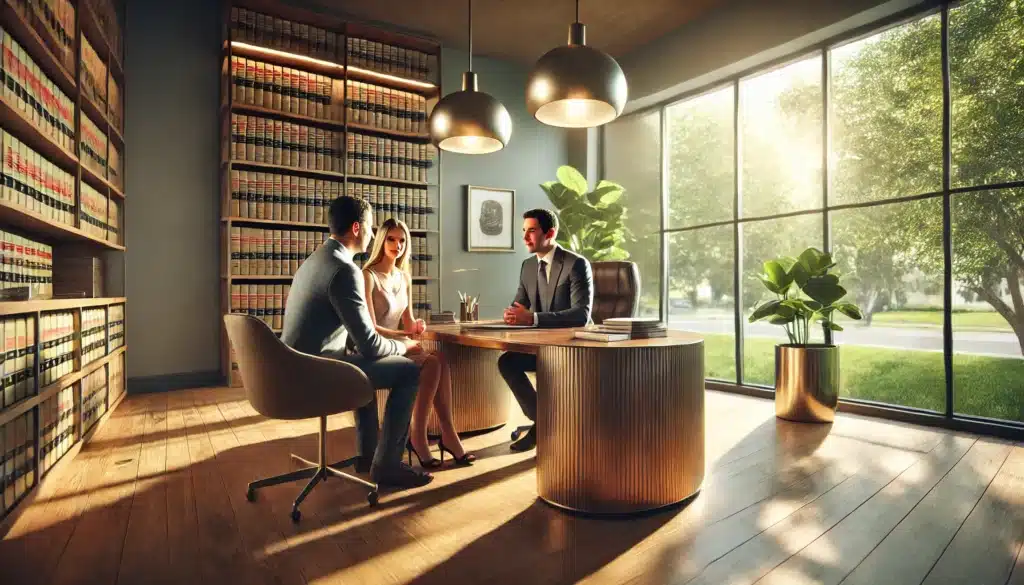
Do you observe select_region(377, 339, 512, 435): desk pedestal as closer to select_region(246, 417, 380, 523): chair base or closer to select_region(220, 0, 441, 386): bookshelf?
select_region(246, 417, 380, 523): chair base

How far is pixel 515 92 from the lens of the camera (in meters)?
6.52

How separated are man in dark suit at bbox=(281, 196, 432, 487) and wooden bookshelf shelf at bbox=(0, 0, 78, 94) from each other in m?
1.50

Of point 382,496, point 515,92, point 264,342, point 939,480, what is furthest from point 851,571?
point 515,92

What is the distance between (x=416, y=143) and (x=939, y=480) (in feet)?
15.7

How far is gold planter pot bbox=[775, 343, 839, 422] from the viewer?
3.87m

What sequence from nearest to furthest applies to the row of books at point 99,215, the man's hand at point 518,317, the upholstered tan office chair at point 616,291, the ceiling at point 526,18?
1. the man's hand at point 518,317
2. the row of books at point 99,215
3. the upholstered tan office chair at point 616,291
4. the ceiling at point 526,18

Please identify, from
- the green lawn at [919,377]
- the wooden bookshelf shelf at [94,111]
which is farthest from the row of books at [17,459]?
the green lawn at [919,377]

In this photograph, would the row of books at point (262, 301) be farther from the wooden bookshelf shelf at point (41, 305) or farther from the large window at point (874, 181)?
the large window at point (874, 181)

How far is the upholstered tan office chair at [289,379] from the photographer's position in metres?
2.13

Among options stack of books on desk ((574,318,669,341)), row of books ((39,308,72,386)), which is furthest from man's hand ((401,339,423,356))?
row of books ((39,308,72,386))

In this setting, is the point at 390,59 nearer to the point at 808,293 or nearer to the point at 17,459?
the point at 808,293

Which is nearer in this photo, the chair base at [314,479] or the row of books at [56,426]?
the chair base at [314,479]

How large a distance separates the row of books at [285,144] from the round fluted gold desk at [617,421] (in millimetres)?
3451

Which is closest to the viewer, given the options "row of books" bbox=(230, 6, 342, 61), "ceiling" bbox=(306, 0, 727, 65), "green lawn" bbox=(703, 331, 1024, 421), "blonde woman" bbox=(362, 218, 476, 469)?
"blonde woman" bbox=(362, 218, 476, 469)
